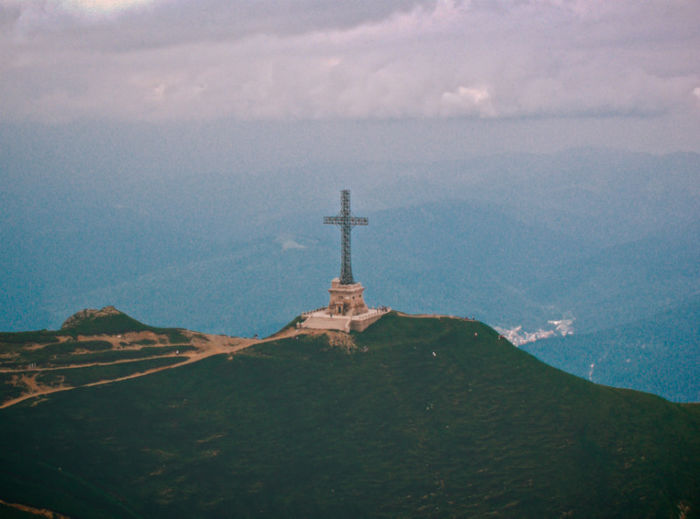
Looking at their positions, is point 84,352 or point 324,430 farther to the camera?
point 84,352

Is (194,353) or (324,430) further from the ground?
(194,353)

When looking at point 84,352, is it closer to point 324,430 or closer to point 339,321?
point 324,430

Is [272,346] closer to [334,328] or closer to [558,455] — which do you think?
[334,328]

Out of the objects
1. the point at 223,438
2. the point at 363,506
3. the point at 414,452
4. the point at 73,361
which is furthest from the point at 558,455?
the point at 73,361

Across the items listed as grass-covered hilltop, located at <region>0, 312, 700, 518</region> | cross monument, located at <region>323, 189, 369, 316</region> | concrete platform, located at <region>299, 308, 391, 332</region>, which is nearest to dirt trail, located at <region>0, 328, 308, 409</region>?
grass-covered hilltop, located at <region>0, 312, 700, 518</region>

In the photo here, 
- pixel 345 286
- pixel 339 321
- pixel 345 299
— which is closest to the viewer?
pixel 339 321

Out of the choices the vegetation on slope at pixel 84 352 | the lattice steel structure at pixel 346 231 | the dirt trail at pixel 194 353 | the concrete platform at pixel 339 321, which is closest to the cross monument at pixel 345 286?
the lattice steel structure at pixel 346 231

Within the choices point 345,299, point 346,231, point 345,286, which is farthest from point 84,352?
point 346,231
